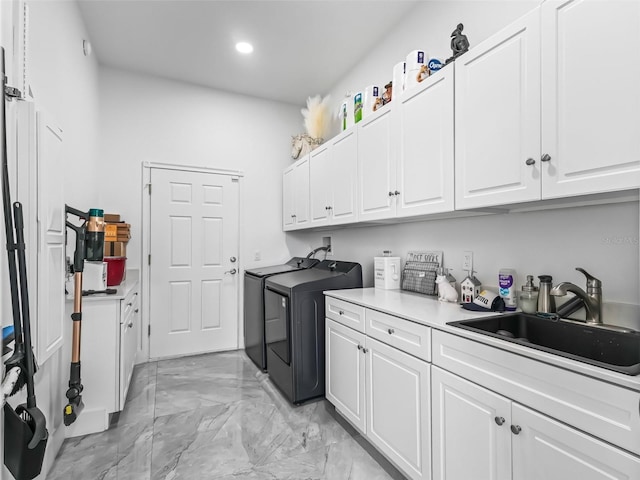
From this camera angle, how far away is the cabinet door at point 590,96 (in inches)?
42.6

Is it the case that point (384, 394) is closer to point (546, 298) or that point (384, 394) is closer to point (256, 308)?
point (546, 298)

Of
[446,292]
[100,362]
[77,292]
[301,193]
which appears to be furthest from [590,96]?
[100,362]

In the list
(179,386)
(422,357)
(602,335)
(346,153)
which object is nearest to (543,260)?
(602,335)

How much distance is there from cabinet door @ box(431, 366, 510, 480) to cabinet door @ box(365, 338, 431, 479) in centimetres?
6

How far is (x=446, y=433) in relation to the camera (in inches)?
55.1

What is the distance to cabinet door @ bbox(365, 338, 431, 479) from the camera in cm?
151

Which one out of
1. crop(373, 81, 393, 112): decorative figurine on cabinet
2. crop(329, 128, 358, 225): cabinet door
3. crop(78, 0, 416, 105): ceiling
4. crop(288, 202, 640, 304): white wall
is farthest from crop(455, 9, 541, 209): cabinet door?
crop(78, 0, 416, 105): ceiling

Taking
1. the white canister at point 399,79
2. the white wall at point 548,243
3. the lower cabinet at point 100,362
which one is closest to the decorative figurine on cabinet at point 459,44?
the white canister at point 399,79

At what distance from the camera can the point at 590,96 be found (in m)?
1.18

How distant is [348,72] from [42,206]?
3.04 meters

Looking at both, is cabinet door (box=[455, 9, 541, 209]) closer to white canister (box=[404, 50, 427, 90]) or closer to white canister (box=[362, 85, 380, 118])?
white canister (box=[404, 50, 427, 90])

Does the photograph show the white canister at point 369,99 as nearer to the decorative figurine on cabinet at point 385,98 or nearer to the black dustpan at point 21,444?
the decorative figurine on cabinet at point 385,98

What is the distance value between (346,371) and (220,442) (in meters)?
0.91

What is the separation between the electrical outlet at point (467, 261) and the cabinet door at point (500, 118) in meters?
0.48
